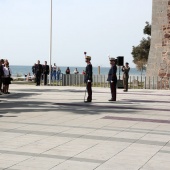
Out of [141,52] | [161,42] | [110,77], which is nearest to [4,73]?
[110,77]

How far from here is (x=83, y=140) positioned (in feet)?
28.5

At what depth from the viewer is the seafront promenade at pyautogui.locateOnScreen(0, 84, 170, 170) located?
22.0ft

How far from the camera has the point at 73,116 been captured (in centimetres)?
1278

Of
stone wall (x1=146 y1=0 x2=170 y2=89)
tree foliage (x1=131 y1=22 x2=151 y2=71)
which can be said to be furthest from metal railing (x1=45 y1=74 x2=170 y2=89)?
tree foliage (x1=131 y1=22 x2=151 y2=71)

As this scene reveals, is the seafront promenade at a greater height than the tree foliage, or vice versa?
the tree foliage

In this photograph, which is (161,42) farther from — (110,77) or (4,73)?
(4,73)

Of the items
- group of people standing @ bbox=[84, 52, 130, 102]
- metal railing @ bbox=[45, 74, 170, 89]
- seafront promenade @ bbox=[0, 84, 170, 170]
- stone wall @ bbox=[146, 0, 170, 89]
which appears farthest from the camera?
metal railing @ bbox=[45, 74, 170, 89]

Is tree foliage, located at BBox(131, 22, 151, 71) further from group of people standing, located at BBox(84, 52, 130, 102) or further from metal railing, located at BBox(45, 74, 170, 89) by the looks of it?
group of people standing, located at BBox(84, 52, 130, 102)

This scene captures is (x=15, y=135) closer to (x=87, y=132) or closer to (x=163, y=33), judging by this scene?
(x=87, y=132)

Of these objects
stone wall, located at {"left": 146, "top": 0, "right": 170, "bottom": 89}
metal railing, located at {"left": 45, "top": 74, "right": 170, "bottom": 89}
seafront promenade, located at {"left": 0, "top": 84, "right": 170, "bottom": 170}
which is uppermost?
stone wall, located at {"left": 146, "top": 0, "right": 170, "bottom": 89}

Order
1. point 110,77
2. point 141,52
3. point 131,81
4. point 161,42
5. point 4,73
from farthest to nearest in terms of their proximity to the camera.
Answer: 1. point 141,52
2. point 131,81
3. point 161,42
4. point 4,73
5. point 110,77

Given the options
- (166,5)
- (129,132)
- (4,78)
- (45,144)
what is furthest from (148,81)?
(45,144)

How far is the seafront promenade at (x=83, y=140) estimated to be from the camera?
22.0ft

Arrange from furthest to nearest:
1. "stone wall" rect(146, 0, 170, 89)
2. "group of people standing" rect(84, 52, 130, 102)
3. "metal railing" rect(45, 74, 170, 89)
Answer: "metal railing" rect(45, 74, 170, 89)
"stone wall" rect(146, 0, 170, 89)
"group of people standing" rect(84, 52, 130, 102)
